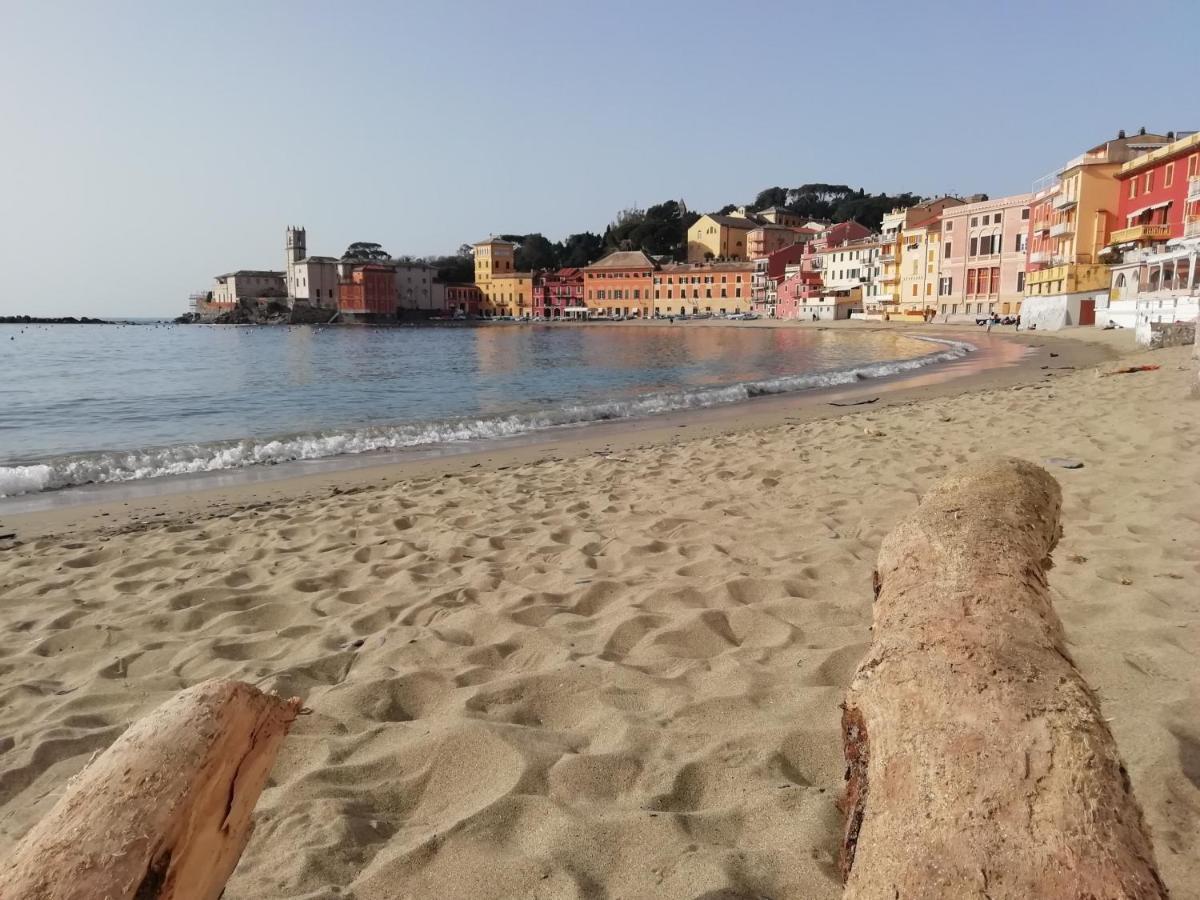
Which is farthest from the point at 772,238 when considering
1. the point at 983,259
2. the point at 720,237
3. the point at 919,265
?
the point at 983,259

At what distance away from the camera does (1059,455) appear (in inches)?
261

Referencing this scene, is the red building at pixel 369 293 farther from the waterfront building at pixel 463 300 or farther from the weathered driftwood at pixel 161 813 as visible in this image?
the weathered driftwood at pixel 161 813

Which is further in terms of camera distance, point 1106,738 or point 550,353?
point 550,353

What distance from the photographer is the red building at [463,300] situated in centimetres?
12362

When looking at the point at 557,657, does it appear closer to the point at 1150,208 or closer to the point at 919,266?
the point at 1150,208

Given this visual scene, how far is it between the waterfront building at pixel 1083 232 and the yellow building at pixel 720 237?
206ft

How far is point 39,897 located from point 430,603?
9.65ft

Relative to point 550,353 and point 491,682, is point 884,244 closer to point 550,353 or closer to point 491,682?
point 550,353

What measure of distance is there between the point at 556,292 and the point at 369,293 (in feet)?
90.9

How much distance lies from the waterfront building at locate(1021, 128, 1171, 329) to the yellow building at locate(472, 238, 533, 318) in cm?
8077

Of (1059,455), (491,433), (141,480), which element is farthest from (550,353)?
(1059,455)

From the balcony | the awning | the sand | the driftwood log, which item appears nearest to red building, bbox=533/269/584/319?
the awning

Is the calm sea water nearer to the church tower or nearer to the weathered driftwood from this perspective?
the weathered driftwood

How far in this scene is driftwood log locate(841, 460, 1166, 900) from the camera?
116cm
